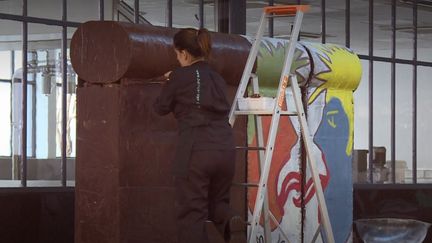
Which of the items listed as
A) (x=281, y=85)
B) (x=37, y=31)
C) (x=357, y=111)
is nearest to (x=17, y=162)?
(x=37, y=31)

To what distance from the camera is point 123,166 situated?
7.05 m

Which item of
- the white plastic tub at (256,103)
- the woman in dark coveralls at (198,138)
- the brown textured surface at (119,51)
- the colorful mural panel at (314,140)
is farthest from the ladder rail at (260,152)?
the woman in dark coveralls at (198,138)

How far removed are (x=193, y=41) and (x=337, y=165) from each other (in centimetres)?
289

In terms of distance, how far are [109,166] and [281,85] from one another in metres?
1.47

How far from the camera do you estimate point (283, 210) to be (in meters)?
8.45

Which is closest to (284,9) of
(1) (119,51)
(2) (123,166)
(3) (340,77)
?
(1) (119,51)

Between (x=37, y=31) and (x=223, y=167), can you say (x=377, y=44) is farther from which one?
(x=223, y=167)

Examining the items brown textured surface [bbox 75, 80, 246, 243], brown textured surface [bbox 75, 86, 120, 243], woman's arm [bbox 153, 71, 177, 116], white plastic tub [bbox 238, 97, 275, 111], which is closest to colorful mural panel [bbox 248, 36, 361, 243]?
white plastic tub [bbox 238, 97, 275, 111]

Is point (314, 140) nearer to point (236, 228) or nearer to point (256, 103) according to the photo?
point (256, 103)

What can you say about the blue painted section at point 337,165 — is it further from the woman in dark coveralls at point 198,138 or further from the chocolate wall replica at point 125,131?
→ the woman in dark coveralls at point 198,138

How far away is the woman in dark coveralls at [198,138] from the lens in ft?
21.0

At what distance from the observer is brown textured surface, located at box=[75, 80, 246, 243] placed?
704cm

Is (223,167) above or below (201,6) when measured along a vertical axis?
below

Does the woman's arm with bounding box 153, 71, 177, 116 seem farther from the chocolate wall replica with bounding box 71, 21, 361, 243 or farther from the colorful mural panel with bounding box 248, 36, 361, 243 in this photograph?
the colorful mural panel with bounding box 248, 36, 361, 243
